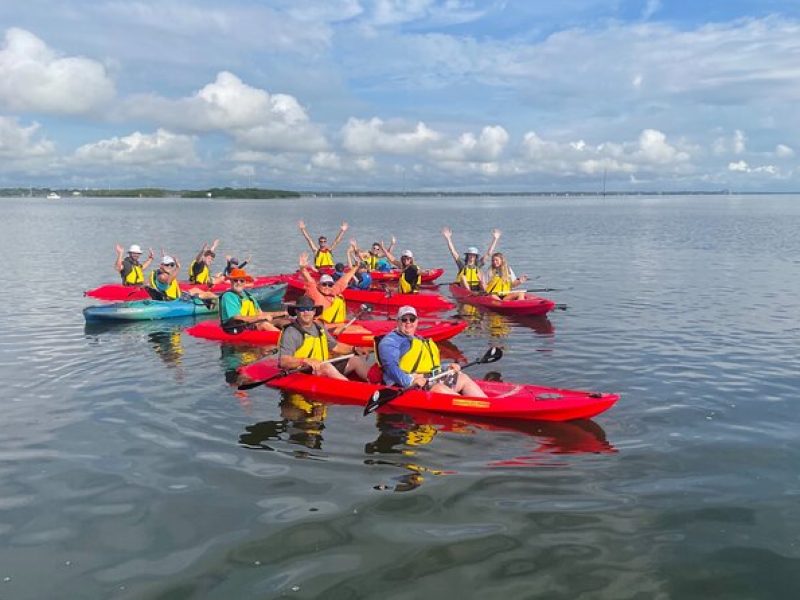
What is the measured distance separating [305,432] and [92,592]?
4.26 metres

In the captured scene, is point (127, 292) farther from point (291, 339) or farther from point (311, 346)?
point (311, 346)

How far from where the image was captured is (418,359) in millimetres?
11141

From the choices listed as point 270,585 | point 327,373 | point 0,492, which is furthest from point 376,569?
point 327,373

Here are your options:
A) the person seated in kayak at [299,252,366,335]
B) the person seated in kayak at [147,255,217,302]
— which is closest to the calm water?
the person seated in kayak at [299,252,366,335]

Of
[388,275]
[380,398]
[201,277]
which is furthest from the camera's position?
[388,275]

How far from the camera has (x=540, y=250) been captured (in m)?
42.9

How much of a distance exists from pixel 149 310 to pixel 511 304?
10.1m

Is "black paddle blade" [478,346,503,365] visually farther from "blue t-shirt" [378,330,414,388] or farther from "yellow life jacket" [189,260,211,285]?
"yellow life jacket" [189,260,211,285]

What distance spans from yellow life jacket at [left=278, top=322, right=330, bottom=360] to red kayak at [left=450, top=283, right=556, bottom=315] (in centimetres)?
868

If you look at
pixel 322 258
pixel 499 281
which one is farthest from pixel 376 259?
pixel 499 281

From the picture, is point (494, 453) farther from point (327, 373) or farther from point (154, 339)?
point (154, 339)

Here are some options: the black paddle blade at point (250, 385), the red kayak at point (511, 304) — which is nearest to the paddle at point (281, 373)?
the black paddle blade at point (250, 385)

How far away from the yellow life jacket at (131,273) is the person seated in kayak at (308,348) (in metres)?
12.3

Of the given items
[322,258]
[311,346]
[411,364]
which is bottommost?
[411,364]
